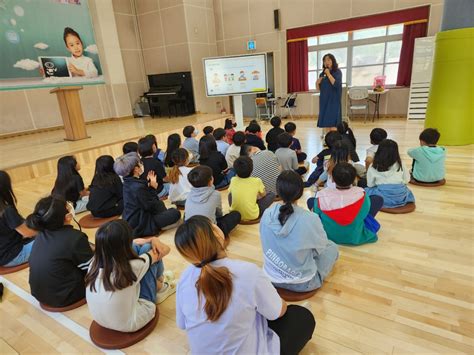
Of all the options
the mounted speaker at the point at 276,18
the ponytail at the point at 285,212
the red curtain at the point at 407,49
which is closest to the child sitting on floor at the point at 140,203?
the ponytail at the point at 285,212

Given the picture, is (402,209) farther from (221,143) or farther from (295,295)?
(221,143)

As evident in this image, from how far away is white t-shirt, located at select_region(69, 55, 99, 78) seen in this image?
7.29 meters

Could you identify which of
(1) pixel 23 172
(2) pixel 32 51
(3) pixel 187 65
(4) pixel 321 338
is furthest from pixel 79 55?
(4) pixel 321 338

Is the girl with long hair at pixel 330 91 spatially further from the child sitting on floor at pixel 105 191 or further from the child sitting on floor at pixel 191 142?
the child sitting on floor at pixel 105 191

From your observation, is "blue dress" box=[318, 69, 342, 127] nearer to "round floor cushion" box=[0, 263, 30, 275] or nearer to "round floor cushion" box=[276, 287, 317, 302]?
"round floor cushion" box=[276, 287, 317, 302]

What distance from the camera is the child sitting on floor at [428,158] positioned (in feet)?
9.51

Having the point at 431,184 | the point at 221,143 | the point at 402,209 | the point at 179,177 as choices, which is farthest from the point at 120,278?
the point at 431,184

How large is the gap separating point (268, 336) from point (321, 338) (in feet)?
1.39

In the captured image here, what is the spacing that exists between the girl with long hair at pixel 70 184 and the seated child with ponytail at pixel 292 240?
2.15 m

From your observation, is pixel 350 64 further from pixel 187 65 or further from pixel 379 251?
pixel 379 251

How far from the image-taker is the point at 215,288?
3.01 ft

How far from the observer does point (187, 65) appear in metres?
8.23

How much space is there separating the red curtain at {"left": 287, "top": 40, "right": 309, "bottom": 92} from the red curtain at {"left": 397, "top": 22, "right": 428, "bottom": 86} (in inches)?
86.2

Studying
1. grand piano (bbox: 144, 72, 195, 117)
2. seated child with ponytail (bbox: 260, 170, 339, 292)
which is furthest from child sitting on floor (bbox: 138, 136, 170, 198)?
grand piano (bbox: 144, 72, 195, 117)
